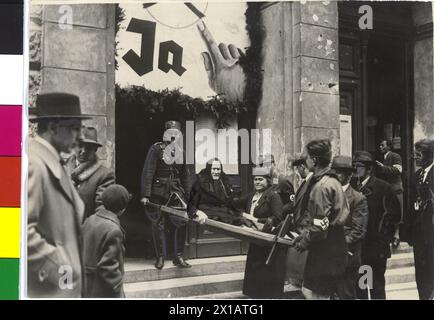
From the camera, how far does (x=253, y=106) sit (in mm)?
5008

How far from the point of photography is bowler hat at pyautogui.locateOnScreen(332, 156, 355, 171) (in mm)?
4844

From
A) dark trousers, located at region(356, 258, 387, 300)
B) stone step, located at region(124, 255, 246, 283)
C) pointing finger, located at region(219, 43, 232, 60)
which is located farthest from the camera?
pointing finger, located at region(219, 43, 232, 60)

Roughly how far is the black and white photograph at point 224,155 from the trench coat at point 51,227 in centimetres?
1

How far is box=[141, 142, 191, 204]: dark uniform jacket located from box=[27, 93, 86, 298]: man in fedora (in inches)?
25.2

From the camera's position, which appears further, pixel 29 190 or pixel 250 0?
pixel 250 0

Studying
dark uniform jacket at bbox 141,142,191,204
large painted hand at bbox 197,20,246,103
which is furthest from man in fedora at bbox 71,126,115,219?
large painted hand at bbox 197,20,246,103

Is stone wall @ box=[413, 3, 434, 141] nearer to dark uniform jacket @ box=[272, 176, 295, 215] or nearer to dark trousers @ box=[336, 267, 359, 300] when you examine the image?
dark uniform jacket @ box=[272, 176, 295, 215]

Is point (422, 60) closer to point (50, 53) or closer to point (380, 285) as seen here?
point (380, 285)

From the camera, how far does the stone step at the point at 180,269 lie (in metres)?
4.67

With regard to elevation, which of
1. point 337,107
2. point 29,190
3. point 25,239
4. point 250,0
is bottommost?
point 25,239

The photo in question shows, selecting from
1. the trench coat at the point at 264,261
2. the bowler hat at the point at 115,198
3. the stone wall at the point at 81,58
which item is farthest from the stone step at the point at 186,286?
the stone wall at the point at 81,58

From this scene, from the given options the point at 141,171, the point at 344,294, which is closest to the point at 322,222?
the point at 344,294

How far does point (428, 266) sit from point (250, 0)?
3064 mm

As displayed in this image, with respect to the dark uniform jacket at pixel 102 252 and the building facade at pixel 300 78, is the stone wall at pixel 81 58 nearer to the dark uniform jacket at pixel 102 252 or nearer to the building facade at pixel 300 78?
the building facade at pixel 300 78
